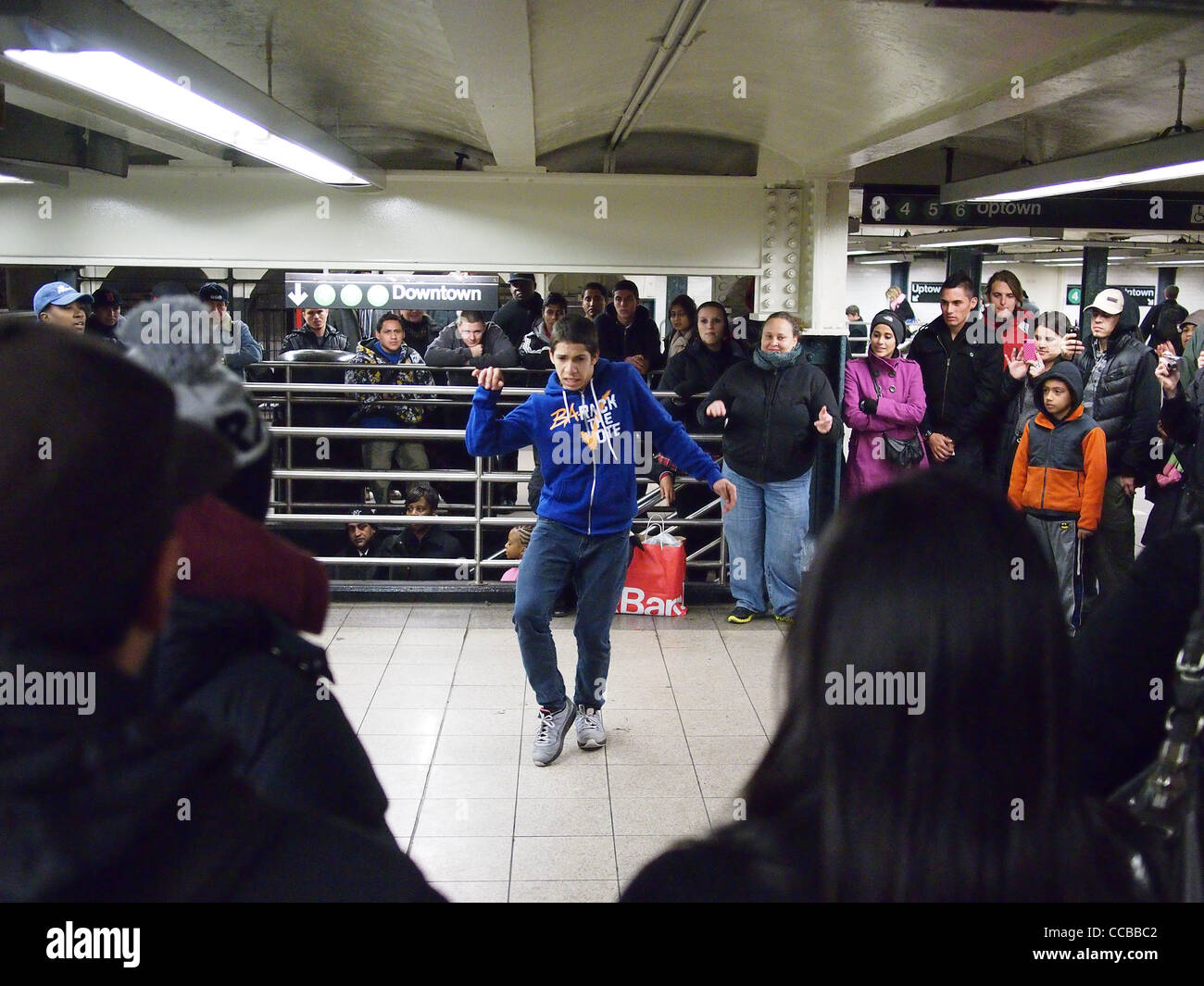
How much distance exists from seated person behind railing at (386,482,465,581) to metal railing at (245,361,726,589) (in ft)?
0.16

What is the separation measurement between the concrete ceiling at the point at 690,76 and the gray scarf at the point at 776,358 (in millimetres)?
1049

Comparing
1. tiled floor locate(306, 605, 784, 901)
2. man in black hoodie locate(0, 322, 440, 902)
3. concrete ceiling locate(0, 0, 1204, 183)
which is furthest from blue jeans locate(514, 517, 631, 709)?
man in black hoodie locate(0, 322, 440, 902)

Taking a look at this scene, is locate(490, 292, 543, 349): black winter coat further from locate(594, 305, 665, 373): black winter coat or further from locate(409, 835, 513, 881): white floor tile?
locate(409, 835, 513, 881): white floor tile

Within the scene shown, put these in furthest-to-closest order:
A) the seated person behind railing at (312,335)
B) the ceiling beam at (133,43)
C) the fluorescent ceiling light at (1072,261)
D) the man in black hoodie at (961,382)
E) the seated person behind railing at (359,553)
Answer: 1. the fluorescent ceiling light at (1072,261)
2. the seated person behind railing at (312,335)
3. the seated person behind railing at (359,553)
4. the man in black hoodie at (961,382)
5. the ceiling beam at (133,43)

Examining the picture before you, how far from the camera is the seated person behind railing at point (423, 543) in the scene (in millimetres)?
6695

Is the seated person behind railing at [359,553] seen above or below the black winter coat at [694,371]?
below

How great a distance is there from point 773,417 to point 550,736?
2.45 m

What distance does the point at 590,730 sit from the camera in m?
4.38

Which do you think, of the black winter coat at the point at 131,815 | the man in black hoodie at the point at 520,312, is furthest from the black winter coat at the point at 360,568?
the black winter coat at the point at 131,815

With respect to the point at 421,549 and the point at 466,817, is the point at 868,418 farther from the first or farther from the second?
the point at 466,817

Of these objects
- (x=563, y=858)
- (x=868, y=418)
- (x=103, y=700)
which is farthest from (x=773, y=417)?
(x=103, y=700)

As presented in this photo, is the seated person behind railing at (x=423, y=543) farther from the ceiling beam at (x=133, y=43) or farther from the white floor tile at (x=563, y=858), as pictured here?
the white floor tile at (x=563, y=858)

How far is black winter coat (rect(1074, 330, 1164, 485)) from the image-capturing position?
575cm
